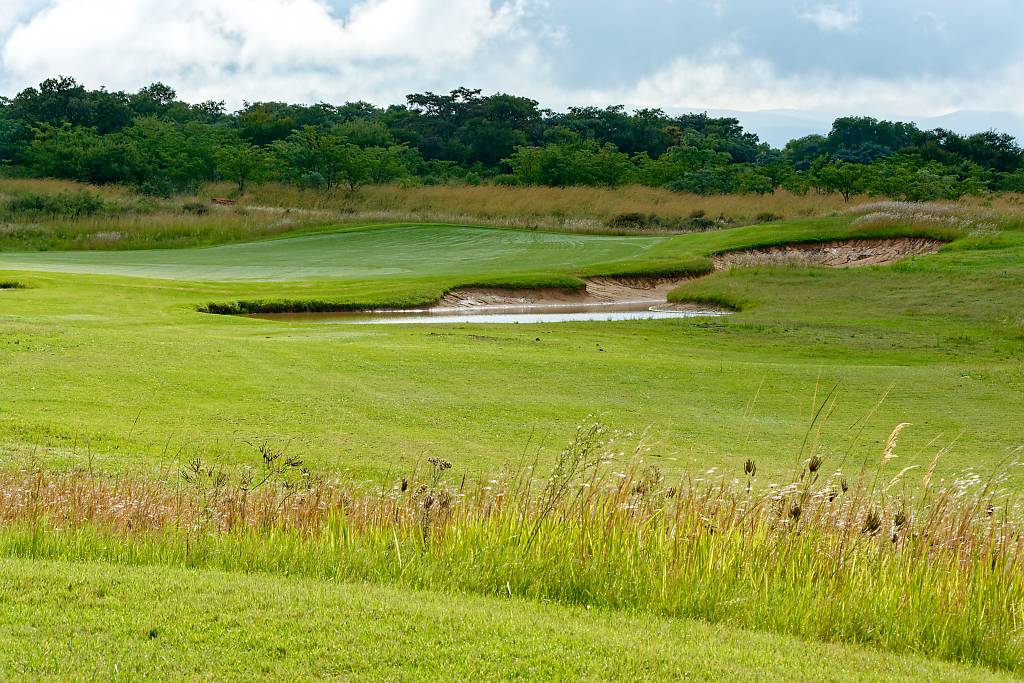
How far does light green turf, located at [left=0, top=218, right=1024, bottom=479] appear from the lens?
40.9 ft

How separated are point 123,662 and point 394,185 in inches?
2784

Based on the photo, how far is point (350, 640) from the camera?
5.51 metres

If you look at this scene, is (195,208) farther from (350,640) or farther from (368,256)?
(350,640)

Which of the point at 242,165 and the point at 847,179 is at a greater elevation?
the point at 242,165

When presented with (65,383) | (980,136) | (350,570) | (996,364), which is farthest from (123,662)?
(980,136)

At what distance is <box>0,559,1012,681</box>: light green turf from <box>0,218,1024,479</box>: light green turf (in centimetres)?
461

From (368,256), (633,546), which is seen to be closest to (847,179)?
(368,256)

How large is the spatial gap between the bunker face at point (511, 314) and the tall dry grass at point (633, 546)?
2255 centimetres

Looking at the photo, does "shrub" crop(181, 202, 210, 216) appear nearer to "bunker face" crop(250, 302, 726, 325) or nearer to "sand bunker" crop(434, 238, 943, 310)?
"sand bunker" crop(434, 238, 943, 310)

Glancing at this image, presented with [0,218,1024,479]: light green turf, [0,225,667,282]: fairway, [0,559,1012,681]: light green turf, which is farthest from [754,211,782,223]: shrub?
[0,559,1012,681]: light green turf

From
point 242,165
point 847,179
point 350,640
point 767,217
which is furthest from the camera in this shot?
point 242,165

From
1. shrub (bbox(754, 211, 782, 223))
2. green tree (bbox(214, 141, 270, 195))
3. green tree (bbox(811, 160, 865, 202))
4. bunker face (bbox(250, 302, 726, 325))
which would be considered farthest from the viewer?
green tree (bbox(214, 141, 270, 195))

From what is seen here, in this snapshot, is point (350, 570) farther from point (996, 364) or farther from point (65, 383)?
point (996, 364)

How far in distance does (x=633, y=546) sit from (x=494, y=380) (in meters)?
9.98
